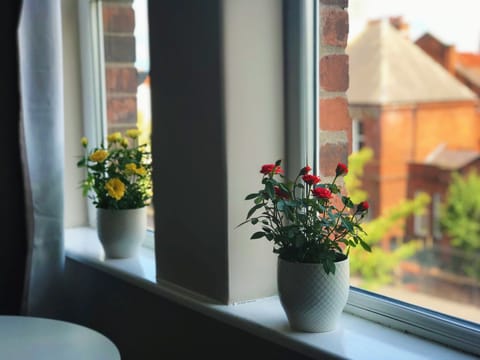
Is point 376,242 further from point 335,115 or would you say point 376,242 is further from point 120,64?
point 120,64

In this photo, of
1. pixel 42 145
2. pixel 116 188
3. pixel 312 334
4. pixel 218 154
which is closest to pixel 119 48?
pixel 42 145

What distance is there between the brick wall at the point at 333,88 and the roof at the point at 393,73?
3 cm

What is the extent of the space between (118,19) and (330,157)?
1.13m

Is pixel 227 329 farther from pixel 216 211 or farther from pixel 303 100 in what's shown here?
pixel 303 100

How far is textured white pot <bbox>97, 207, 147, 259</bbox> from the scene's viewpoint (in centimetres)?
212

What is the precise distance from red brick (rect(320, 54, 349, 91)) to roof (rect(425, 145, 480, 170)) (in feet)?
1.03

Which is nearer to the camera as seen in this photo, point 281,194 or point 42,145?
point 281,194

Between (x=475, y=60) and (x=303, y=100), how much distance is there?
0.47m

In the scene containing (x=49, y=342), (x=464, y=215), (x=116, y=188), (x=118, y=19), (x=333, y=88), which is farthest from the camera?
(x=118, y=19)

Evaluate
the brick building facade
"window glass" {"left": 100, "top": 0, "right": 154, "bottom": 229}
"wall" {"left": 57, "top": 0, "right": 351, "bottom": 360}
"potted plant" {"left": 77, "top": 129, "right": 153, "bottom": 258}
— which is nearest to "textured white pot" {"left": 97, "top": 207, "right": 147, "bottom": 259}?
"potted plant" {"left": 77, "top": 129, "right": 153, "bottom": 258}

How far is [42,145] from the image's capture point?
2111 millimetres

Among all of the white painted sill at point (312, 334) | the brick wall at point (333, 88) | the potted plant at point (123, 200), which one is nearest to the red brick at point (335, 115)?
the brick wall at point (333, 88)

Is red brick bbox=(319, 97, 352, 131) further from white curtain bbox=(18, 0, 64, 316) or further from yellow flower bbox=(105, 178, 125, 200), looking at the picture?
white curtain bbox=(18, 0, 64, 316)

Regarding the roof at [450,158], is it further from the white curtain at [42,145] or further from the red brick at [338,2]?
the white curtain at [42,145]
